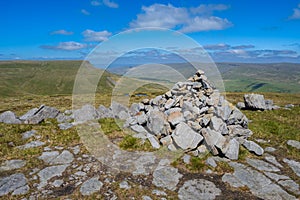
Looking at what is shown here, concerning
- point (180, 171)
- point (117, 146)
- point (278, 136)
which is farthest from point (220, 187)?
point (278, 136)

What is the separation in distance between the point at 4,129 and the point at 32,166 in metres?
6.79

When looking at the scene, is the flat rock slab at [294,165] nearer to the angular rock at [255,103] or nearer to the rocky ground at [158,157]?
the rocky ground at [158,157]

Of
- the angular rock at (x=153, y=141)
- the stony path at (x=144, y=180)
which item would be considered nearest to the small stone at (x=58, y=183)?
the stony path at (x=144, y=180)

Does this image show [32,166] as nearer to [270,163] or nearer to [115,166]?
[115,166]

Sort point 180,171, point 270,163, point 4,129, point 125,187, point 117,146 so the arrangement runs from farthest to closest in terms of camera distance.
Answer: point 4,129 < point 117,146 < point 270,163 < point 180,171 < point 125,187

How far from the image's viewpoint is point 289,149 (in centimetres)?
1437

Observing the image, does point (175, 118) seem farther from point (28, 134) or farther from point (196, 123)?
point (28, 134)

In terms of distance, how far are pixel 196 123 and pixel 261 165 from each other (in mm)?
4229

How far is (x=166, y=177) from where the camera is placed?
34.8ft

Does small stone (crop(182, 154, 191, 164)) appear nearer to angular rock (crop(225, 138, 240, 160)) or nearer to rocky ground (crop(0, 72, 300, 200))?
rocky ground (crop(0, 72, 300, 200))

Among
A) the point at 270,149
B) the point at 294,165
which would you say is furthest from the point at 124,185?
the point at 270,149

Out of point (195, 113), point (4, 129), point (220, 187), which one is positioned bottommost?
point (220, 187)

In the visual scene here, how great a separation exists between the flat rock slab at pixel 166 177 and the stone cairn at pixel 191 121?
1961 millimetres

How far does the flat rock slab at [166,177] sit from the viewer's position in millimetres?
10023
